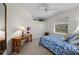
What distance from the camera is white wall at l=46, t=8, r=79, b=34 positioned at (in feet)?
4.33

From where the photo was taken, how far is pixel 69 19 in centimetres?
138

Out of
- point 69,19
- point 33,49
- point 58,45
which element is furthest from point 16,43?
point 69,19

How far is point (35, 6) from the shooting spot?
1.33m

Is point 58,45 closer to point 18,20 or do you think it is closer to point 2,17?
point 18,20

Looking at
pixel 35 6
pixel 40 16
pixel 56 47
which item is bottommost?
pixel 56 47

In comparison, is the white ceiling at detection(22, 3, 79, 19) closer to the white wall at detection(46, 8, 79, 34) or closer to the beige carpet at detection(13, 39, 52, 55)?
the white wall at detection(46, 8, 79, 34)

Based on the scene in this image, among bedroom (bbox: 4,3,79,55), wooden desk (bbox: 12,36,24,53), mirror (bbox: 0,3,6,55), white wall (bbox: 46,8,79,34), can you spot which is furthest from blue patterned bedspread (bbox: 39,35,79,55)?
mirror (bbox: 0,3,6,55)

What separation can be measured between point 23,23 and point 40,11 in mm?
308

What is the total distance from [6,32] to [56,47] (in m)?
0.77
